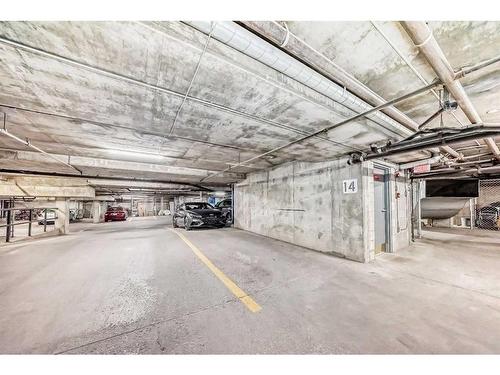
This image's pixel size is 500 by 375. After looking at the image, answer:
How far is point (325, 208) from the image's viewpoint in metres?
5.27

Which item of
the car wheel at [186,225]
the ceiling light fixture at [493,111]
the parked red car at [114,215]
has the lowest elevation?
the parked red car at [114,215]

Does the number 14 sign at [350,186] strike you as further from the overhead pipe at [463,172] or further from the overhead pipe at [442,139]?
the overhead pipe at [463,172]

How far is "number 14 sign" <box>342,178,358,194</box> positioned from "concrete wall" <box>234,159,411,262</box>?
0.08 metres

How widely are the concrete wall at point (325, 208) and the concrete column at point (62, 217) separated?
30.0 ft

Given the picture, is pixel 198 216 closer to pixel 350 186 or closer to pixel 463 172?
pixel 350 186

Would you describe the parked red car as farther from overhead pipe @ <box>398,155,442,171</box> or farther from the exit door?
overhead pipe @ <box>398,155,442,171</box>

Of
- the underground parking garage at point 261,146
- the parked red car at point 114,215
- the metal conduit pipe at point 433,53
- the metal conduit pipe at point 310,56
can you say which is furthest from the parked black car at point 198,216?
the parked red car at point 114,215

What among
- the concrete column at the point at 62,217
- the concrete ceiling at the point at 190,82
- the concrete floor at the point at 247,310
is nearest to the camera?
the concrete ceiling at the point at 190,82

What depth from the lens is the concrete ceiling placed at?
5.25 ft

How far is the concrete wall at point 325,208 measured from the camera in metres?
4.54

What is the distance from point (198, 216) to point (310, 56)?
858 centimetres

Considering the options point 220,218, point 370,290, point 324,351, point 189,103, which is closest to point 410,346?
point 324,351

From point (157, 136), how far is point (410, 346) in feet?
15.1

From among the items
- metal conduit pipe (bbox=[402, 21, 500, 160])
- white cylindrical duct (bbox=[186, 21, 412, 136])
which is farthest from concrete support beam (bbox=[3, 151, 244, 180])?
metal conduit pipe (bbox=[402, 21, 500, 160])
